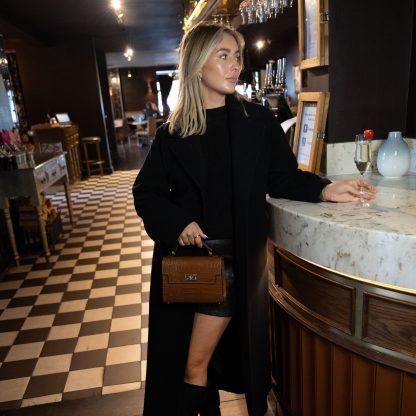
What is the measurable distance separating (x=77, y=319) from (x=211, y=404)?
1.65 meters

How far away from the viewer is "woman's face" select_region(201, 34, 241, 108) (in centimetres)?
144

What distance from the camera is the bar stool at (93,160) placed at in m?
9.03

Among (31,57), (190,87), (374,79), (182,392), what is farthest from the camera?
(31,57)

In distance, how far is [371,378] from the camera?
1345 mm

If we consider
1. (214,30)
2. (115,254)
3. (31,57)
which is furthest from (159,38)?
(214,30)

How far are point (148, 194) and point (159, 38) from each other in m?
9.92

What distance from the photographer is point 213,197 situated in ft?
4.86

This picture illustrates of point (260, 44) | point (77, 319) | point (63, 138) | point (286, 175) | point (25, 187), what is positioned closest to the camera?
point (286, 175)

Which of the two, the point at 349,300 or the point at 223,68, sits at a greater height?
the point at 223,68

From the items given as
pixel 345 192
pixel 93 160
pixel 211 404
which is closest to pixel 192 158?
pixel 345 192

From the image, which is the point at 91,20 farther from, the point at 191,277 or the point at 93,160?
the point at 191,277

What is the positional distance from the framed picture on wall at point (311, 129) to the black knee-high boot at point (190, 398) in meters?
1.15

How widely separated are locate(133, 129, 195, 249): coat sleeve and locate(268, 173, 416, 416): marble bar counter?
1.32ft

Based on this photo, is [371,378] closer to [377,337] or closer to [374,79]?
[377,337]
